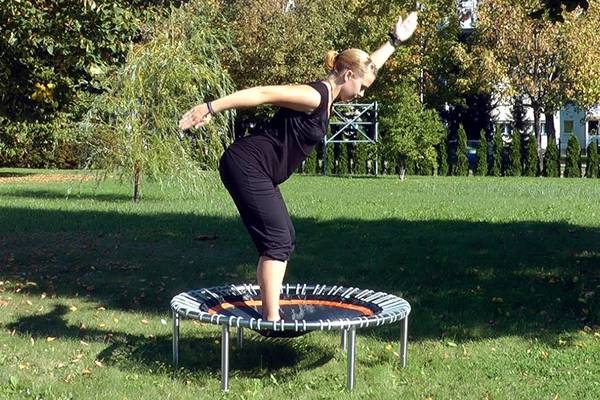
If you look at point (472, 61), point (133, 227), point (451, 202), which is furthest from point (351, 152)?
point (133, 227)

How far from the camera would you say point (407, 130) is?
28.2 metres

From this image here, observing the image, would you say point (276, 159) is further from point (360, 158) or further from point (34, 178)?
point (360, 158)

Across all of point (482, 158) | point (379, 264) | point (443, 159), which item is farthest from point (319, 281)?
point (482, 158)

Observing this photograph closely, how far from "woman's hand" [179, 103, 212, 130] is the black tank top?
1.46 feet

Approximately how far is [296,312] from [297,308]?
0.50 feet

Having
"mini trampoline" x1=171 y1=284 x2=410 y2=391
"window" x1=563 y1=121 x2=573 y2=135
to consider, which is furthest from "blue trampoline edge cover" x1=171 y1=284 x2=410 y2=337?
"window" x1=563 y1=121 x2=573 y2=135

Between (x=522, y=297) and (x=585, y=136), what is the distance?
53580 millimetres

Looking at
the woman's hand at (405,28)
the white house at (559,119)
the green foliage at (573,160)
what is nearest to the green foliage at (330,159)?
the white house at (559,119)

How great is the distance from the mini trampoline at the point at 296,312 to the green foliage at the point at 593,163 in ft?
91.1

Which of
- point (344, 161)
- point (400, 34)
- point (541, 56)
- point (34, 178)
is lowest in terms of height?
point (34, 178)

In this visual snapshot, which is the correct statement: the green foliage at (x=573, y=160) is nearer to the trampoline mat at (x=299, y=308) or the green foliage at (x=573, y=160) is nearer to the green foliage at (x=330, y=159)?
the green foliage at (x=330, y=159)

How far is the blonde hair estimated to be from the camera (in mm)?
5055

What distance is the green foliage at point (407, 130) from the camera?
1093 inches

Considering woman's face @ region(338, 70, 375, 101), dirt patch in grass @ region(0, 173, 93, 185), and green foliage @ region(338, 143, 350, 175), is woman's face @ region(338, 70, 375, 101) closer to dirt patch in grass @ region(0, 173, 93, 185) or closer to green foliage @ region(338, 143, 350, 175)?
dirt patch in grass @ region(0, 173, 93, 185)
